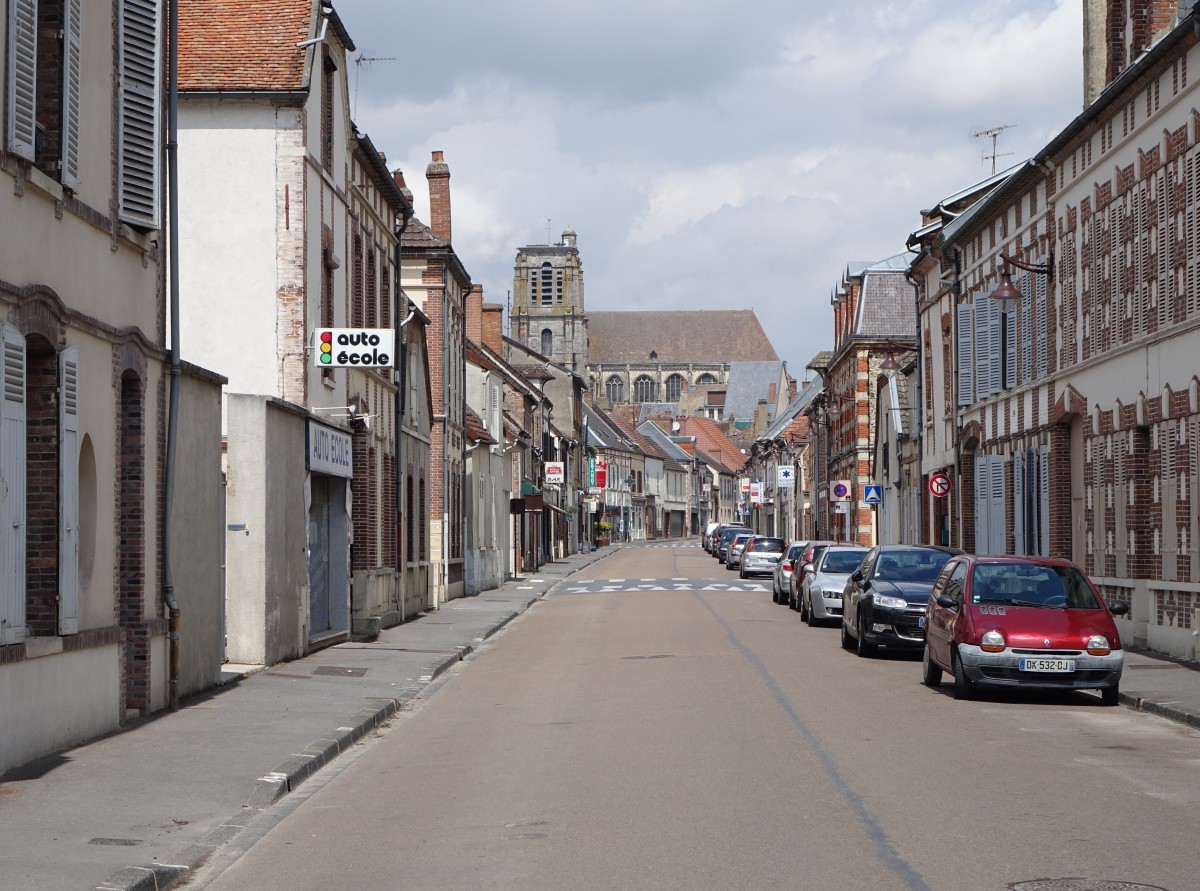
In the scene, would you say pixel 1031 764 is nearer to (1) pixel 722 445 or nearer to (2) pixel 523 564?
(2) pixel 523 564

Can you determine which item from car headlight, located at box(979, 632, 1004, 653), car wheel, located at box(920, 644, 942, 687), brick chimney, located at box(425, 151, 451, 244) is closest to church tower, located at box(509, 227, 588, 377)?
brick chimney, located at box(425, 151, 451, 244)

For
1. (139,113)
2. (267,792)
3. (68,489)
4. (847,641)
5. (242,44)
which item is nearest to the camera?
(267,792)

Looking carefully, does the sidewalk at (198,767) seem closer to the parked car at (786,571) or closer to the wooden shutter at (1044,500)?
the wooden shutter at (1044,500)

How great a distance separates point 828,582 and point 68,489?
18888 mm

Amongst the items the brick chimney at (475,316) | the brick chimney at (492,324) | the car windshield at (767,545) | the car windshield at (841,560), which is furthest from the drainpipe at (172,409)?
the brick chimney at (492,324)

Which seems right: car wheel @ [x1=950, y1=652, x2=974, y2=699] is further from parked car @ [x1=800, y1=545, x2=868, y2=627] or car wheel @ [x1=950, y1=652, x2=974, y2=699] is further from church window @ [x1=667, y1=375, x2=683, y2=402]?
church window @ [x1=667, y1=375, x2=683, y2=402]

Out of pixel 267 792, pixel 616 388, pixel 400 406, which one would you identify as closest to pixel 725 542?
pixel 400 406

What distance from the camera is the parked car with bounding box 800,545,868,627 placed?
29172 mm

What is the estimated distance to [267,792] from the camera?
1065 cm

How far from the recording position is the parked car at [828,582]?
2917 cm

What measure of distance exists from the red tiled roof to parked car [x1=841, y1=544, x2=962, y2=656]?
10.2m

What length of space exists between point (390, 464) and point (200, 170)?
358 inches

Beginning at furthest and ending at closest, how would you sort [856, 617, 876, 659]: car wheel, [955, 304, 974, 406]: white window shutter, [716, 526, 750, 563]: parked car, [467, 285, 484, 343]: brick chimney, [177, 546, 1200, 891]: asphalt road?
[716, 526, 750, 563]: parked car
[467, 285, 484, 343]: brick chimney
[955, 304, 974, 406]: white window shutter
[856, 617, 876, 659]: car wheel
[177, 546, 1200, 891]: asphalt road

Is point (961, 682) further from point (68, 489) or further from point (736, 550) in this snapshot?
point (736, 550)
